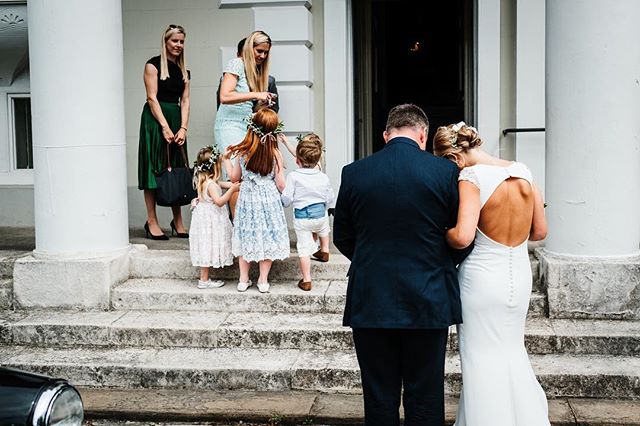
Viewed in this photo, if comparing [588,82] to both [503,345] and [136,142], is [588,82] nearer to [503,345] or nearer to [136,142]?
[503,345]

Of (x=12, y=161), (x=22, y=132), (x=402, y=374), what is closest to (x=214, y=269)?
(x=402, y=374)

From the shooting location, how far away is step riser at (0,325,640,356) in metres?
7.23

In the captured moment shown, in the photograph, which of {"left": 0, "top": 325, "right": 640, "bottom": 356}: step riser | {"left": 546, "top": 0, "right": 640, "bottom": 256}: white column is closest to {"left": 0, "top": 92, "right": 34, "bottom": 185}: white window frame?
{"left": 0, "top": 325, "right": 640, "bottom": 356}: step riser

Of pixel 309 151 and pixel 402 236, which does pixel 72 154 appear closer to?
pixel 309 151

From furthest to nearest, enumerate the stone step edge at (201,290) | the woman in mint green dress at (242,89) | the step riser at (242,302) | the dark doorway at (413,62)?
the dark doorway at (413,62), the woman in mint green dress at (242,89), the stone step edge at (201,290), the step riser at (242,302)

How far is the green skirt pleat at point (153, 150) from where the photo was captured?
9828 millimetres

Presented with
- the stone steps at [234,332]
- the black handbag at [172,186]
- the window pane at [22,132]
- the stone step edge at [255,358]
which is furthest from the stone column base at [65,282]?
the window pane at [22,132]

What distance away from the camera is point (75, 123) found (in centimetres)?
822

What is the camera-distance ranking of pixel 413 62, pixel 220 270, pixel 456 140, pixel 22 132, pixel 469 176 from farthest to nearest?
pixel 413 62 < pixel 22 132 < pixel 220 270 < pixel 456 140 < pixel 469 176

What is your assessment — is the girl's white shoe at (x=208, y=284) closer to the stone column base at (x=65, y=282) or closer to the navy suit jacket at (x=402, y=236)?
the stone column base at (x=65, y=282)

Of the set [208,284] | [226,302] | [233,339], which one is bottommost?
[233,339]

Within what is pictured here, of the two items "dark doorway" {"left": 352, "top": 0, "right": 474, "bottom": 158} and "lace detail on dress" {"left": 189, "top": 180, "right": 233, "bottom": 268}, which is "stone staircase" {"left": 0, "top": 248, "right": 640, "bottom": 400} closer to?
"lace detail on dress" {"left": 189, "top": 180, "right": 233, "bottom": 268}

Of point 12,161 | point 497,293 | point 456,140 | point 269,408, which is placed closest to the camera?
point 497,293

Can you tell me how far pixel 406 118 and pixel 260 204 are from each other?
3.04 m
